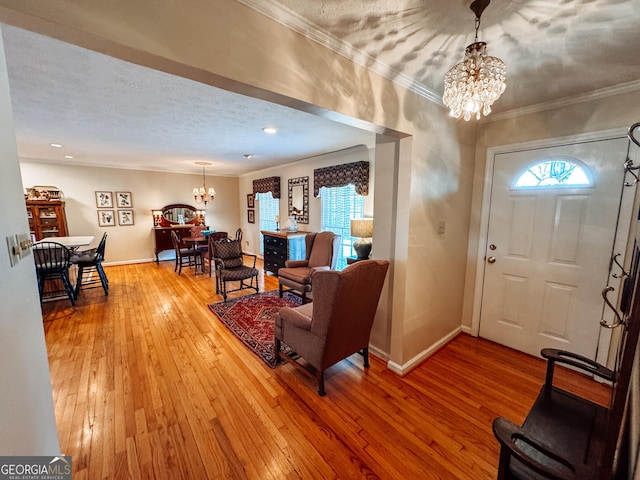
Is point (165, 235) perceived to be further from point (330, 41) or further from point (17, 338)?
point (330, 41)

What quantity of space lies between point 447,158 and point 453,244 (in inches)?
34.9

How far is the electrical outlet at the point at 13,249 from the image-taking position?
3.19ft

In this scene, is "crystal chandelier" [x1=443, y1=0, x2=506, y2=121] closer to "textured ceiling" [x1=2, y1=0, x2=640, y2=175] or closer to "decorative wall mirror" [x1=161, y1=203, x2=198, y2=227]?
"textured ceiling" [x1=2, y1=0, x2=640, y2=175]

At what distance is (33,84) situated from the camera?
2043 mm

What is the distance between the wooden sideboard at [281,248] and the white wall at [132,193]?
10.1 ft

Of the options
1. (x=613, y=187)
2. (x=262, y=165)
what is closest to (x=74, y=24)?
(x=613, y=187)

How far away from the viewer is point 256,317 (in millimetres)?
3318

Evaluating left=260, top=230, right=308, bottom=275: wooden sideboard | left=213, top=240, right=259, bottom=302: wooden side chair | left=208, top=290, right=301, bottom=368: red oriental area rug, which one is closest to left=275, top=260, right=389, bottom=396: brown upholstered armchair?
left=208, top=290, right=301, bottom=368: red oriental area rug

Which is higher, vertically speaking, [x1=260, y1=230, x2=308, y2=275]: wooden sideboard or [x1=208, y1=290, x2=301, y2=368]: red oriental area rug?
[x1=260, y1=230, x2=308, y2=275]: wooden sideboard

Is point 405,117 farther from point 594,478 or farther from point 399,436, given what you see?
point 399,436

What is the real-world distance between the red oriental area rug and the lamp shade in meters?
1.44

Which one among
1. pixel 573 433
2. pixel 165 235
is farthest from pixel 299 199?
pixel 573 433

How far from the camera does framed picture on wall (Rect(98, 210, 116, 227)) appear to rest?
588 centimetres

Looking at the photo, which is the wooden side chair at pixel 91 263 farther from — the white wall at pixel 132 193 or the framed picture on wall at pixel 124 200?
the framed picture on wall at pixel 124 200
